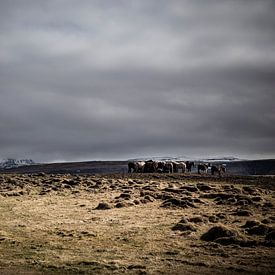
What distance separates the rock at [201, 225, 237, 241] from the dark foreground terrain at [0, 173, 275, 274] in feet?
0.15

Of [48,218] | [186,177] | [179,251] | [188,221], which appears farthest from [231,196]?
[186,177]

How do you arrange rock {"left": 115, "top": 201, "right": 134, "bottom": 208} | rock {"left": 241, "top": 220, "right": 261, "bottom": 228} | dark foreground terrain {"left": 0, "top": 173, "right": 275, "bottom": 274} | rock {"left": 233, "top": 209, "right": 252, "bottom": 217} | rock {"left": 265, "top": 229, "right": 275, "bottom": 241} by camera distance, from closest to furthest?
dark foreground terrain {"left": 0, "top": 173, "right": 275, "bottom": 274}, rock {"left": 265, "top": 229, "right": 275, "bottom": 241}, rock {"left": 241, "top": 220, "right": 261, "bottom": 228}, rock {"left": 233, "top": 209, "right": 252, "bottom": 217}, rock {"left": 115, "top": 201, "right": 134, "bottom": 208}

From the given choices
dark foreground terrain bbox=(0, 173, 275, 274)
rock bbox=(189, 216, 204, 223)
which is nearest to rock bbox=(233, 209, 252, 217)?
dark foreground terrain bbox=(0, 173, 275, 274)

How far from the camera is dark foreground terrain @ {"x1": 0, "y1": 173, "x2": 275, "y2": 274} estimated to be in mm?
15727

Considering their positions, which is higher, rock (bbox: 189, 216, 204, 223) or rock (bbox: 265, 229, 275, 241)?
rock (bbox: 189, 216, 204, 223)

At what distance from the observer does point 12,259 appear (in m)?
17.0

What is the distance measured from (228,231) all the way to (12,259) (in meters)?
9.76

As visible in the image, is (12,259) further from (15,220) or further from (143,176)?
(143,176)

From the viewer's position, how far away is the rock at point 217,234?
2025 centimetres

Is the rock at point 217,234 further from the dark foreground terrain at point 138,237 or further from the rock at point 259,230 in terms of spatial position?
the rock at point 259,230

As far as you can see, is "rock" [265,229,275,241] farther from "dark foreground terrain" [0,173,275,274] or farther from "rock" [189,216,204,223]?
"rock" [189,216,204,223]

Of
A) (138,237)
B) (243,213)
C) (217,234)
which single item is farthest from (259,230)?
(243,213)

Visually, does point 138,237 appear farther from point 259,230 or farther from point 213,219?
point 213,219

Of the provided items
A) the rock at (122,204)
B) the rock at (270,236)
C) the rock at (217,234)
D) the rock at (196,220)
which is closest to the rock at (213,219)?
the rock at (196,220)
